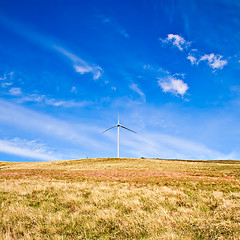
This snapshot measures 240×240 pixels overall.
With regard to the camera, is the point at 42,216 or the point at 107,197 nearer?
the point at 42,216

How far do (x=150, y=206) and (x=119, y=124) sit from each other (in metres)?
74.5

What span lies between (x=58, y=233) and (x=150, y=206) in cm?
405

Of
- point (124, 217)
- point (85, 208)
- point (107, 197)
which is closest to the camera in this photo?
point (124, 217)

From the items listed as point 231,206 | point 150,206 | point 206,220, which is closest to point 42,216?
point 150,206

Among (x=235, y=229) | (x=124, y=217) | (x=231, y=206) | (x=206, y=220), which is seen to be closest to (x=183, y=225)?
(x=206, y=220)

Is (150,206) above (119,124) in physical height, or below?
below

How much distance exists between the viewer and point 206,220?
5965mm

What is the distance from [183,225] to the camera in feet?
18.8

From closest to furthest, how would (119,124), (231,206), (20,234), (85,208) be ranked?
(20,234)
(231,206)
(85,208)
(119,124)

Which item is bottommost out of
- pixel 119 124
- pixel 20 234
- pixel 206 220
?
pixel 20 234

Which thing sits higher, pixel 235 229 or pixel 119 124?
pixel 119 124

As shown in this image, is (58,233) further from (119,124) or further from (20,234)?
(119,124)

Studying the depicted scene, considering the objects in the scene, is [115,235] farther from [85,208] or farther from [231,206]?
[231,206]

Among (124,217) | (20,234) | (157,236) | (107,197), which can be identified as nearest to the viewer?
(157,236)
